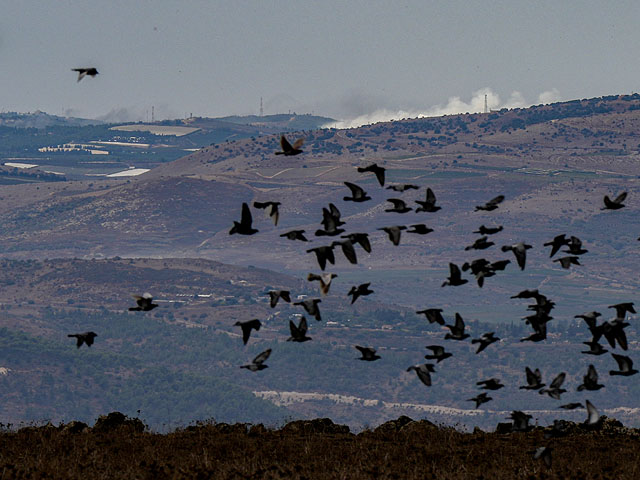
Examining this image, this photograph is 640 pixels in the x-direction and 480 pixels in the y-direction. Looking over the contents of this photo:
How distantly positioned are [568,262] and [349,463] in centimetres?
775

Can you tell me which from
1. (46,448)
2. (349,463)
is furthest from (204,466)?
(46,448)

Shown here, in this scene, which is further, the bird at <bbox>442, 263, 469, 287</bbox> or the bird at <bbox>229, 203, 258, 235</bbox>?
the bird at <bbox>442, 263, 469, 287</bbox>

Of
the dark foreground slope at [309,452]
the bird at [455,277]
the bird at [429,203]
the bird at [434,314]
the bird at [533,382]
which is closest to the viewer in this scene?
the dark foreground slope at [309,452]

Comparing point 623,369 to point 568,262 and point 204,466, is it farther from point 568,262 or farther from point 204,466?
point 204,466

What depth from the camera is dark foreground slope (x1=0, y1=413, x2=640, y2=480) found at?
Answer: 24641mm

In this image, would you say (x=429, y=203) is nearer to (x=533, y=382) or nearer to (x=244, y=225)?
(x=244, y=225)

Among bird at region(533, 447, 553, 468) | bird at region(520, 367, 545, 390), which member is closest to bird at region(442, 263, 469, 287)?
bird at region(520, 367, 545, 390)

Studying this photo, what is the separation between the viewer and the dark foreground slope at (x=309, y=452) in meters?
24.6

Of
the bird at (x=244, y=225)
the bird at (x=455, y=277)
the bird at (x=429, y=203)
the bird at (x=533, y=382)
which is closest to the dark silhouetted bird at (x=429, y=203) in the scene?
the bird at (x=429, y=203)

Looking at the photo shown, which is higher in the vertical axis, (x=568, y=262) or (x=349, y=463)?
(x=568, y=262)

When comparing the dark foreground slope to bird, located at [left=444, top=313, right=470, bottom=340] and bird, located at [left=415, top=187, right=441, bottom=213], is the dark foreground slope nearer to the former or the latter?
bird, located at [left=444, top=313, right=470, bottom=340]

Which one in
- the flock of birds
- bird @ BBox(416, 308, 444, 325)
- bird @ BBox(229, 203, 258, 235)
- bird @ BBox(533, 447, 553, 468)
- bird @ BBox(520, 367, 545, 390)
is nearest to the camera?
bird @ BBox(533, 447, 553, 468)

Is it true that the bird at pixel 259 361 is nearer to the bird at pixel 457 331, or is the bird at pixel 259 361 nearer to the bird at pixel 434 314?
the bird at pixel 434 314

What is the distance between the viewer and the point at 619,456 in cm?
2889
